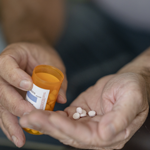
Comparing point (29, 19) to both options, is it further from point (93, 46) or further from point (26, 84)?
point (26, 84)

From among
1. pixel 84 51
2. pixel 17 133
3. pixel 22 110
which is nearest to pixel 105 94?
pixel 22 110

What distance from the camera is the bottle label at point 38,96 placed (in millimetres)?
1133

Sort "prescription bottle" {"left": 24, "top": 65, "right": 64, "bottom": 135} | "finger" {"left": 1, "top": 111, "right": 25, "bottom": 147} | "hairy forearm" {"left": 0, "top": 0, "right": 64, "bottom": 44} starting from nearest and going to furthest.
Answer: "prescription bottle" {"left": 24, "top": 65, "right": 64, "bottom": 135}
"finger" {"left": 1, "top": 111, "right": 25, "bottom": 147}
"hairy forearm" {"left": 0, "top": 0, "right": 64, "bottom": 44}

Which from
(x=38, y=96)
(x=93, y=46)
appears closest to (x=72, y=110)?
(x=38, y=96)

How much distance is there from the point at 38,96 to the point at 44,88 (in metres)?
0.07

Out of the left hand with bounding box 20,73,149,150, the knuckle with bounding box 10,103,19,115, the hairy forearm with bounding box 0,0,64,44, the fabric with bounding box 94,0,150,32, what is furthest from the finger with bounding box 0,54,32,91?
the fabric with bounding box 94,0,150,32

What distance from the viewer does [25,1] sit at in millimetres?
2316

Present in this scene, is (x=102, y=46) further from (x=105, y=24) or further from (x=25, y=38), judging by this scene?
(x=25, y=38)

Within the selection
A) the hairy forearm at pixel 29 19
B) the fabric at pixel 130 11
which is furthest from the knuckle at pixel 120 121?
the fabric at pixel 130 11

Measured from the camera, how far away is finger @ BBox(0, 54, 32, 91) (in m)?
1.15

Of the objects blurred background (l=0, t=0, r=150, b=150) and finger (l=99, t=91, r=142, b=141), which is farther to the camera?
blurred background (l=0, t=0, r=150, b=150)

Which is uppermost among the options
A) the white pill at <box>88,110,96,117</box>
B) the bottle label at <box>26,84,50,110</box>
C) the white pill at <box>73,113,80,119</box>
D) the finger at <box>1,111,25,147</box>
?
the bottle label at <box>26,84,50,110</box>

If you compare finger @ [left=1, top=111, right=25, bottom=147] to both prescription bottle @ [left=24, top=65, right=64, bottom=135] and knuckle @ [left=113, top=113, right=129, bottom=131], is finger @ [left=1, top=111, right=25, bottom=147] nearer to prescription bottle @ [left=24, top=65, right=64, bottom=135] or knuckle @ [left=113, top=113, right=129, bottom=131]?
prescription bottle @ [left=24, top=65, right=64, bottom=135]

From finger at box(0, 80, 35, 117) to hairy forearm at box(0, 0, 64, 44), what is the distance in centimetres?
107
